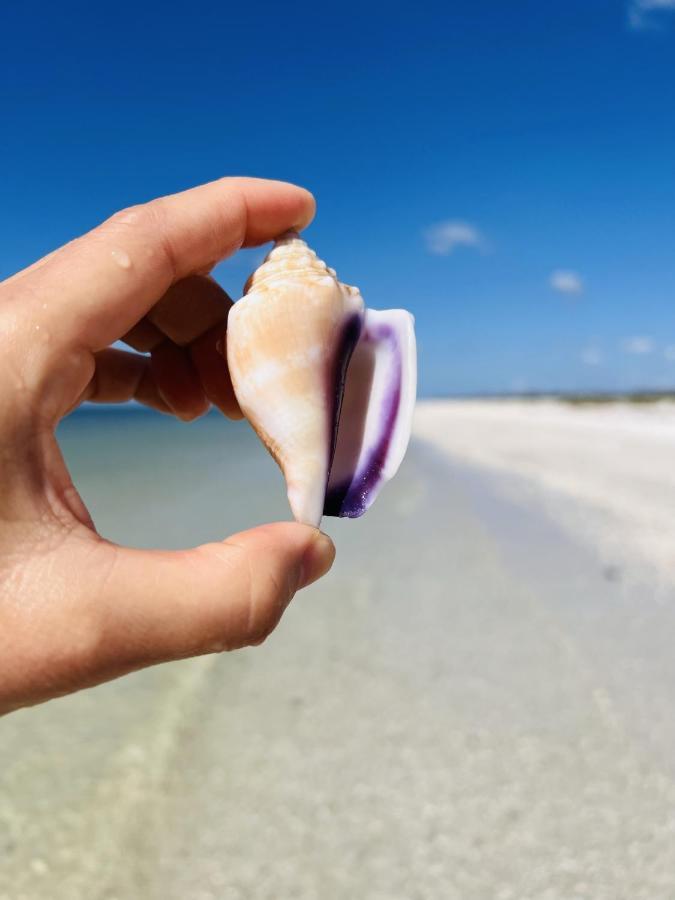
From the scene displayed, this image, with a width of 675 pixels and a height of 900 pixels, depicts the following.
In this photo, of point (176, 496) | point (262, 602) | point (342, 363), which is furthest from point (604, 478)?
point (262, 602)

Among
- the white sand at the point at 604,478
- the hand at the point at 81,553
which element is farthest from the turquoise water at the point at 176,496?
the hand at the point at 81,553

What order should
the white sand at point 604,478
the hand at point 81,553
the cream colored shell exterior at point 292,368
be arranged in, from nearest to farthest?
1. the hand at point 81,553
2. the cream colored shell exterior at point 292,368
3. the white sand at point 604,478

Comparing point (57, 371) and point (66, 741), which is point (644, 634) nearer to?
point (66, 741)

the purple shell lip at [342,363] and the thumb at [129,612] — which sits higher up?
the purple shell lip at [342,363]

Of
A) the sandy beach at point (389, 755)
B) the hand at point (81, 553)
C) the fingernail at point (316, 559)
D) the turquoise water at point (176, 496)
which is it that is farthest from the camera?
the turquoise water at point (176, 496)

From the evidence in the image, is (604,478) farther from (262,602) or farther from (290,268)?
(262,602)

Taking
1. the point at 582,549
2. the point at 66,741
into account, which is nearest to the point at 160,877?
the point at 66,741

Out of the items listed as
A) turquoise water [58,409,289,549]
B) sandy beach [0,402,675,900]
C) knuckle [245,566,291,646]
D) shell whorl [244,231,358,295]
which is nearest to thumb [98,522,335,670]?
knuckle [245,566,291,646]

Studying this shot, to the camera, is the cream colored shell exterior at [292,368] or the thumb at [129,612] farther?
the cream colored shell exterior at [292,368]

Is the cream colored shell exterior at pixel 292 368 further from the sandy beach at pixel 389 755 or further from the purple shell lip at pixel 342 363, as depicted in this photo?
the sandy beach at pixel 389 755
